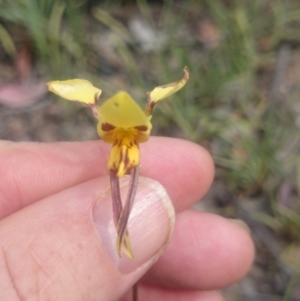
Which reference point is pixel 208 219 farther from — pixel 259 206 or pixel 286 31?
pixel 286 31

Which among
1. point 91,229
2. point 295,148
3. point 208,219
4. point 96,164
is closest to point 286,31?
point 295,148

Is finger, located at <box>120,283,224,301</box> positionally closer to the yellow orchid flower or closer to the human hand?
the human hand

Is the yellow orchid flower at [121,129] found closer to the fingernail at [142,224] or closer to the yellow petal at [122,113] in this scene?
the yellow petal at [122,113]

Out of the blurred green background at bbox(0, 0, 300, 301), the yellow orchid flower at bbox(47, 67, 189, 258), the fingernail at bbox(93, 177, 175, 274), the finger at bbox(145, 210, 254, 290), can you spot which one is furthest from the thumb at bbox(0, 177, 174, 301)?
the blurred green background at bbox(0, 0, 300, 301)

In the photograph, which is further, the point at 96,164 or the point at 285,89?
the point at 285,89

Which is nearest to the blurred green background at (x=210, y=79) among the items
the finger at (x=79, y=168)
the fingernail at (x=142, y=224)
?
the finger at (x=79, y=168)
